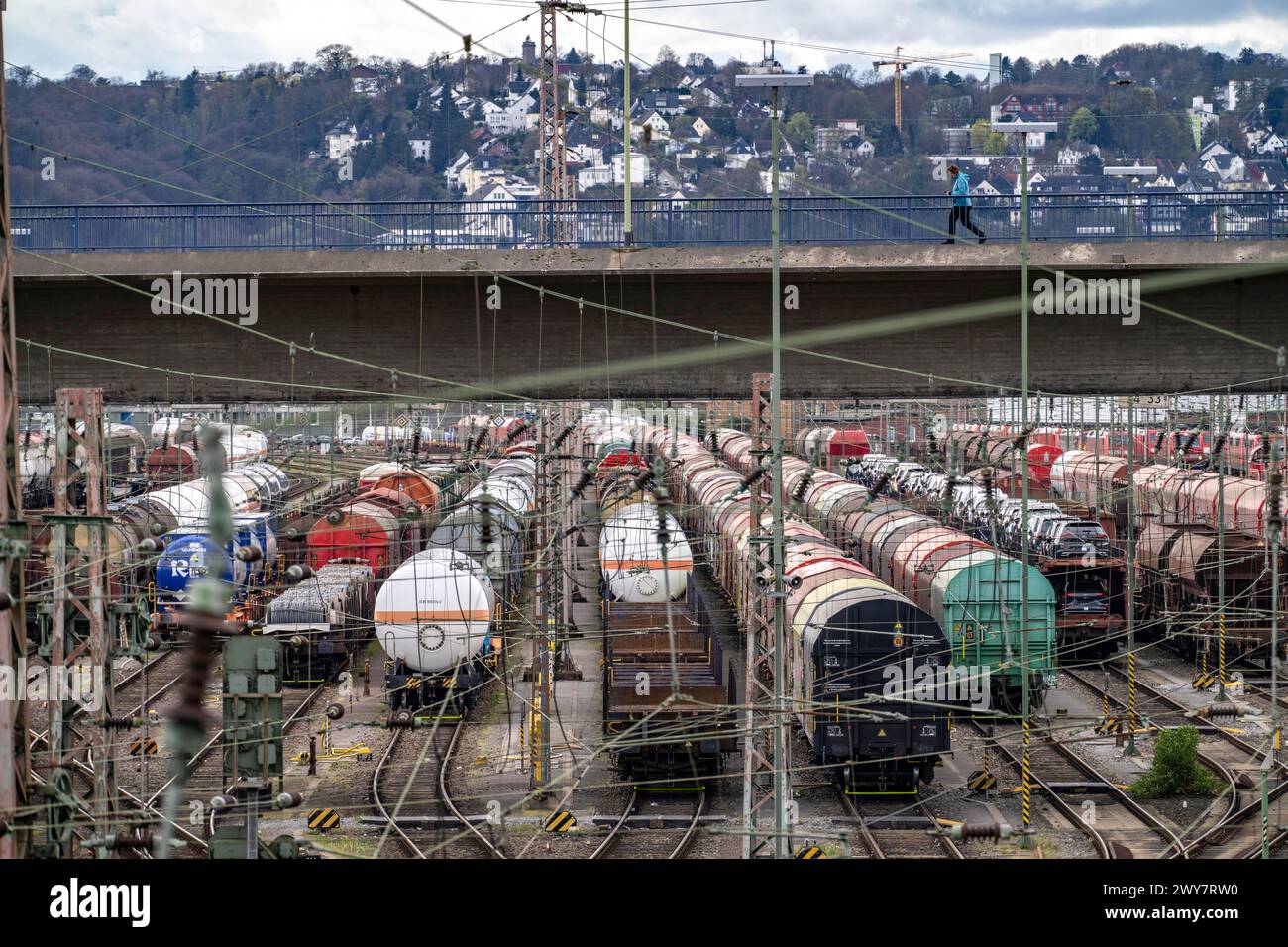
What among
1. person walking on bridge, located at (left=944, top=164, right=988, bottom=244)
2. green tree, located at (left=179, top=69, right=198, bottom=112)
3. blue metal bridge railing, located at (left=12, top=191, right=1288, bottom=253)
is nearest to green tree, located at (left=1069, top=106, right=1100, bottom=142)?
green tree, located at (left=179, top=69, right=198, bottom=112)

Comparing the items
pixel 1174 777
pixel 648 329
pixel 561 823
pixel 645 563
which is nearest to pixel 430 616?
pixel 645 563

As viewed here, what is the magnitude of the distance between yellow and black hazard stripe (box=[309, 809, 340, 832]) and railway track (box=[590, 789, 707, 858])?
3283mm

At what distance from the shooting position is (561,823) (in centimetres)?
1659

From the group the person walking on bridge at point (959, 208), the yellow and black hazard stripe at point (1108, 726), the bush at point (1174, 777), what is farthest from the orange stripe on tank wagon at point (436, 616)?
the bush at point (1174, 777)

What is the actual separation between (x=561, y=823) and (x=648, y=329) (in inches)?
256

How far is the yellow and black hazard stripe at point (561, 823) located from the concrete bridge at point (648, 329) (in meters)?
5.46

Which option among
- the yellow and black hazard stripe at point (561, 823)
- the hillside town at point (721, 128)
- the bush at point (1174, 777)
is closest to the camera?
the yellow and black hazard stripe at point (561, 823)

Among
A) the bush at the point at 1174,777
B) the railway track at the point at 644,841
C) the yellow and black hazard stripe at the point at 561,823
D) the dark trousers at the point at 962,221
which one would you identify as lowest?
the railway track at the point at 644,841

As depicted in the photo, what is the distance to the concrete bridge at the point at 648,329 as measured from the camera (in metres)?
18.2

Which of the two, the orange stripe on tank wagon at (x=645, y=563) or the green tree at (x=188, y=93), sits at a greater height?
the green tree at (x=188, y=93)

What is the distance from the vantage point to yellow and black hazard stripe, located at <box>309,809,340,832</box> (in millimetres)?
16547

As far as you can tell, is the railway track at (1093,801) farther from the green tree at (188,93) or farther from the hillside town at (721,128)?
the green tree at (188,93)

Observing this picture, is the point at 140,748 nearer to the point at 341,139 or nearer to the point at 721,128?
the point at 341,139

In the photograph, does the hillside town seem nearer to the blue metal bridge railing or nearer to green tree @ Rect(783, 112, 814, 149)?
green tree @ Rect(783, 112, 814, 149)
